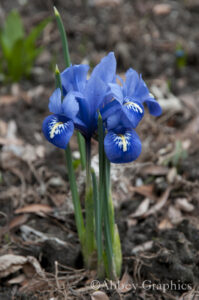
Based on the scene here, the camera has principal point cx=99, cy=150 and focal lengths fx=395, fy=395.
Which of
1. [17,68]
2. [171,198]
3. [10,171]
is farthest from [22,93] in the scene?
[171,198]

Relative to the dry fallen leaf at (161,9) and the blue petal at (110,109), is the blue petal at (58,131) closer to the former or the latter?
the blue petal at (110,109)

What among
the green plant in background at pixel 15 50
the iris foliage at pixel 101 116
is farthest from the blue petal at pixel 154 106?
the green plant in background at pixel 15 50

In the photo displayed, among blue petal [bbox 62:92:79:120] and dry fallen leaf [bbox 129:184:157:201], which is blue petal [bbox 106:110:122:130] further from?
dry fallen leaf [bbox 129:184:157:201]

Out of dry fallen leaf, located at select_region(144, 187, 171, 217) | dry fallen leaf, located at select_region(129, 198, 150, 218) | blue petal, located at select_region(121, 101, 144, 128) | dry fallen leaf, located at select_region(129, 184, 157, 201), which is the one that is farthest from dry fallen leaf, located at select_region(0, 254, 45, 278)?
blue petal, located at select_region(121, 101, 144, 128)

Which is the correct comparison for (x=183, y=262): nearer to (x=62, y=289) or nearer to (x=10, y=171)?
(x=62, y=289)

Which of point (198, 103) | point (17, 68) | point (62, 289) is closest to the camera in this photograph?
point (62, 289)

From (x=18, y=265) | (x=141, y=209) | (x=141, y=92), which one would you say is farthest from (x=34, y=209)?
(x=141, y=92)

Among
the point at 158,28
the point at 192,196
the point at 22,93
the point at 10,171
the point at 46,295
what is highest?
the point at 158,28
